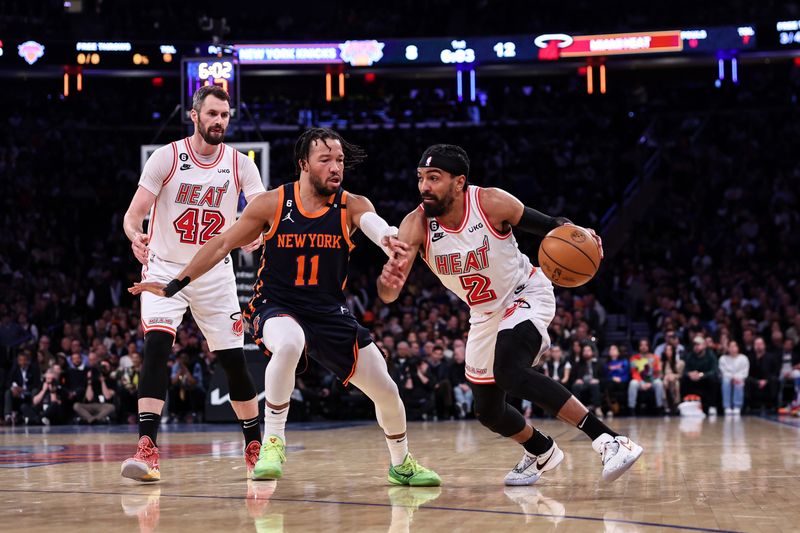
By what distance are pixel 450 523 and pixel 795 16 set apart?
71.3 ft

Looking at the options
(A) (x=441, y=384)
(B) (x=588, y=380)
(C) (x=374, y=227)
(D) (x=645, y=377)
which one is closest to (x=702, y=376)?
(D) (x=645, y=377)

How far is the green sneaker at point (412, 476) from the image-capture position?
5969 millimetres

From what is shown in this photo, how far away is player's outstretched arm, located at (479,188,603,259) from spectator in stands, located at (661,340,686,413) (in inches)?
427

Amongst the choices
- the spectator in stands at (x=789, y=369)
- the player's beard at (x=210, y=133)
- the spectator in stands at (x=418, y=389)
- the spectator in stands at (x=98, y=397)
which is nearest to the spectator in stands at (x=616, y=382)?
the spectator in stands at (x=789, y=369)

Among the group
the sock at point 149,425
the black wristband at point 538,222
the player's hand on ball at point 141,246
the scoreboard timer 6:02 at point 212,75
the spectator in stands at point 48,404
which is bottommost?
the spectator in stands at point 48,404

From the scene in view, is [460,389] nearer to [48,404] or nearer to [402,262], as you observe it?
[48,404]

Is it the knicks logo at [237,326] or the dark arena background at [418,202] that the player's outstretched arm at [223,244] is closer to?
the knicks logo at [237,326]

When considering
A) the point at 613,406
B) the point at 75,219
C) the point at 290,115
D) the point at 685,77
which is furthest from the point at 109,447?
the point at 685,77

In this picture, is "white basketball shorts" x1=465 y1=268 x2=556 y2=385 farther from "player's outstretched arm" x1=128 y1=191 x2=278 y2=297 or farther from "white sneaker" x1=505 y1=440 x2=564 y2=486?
"player's outstretched arm" x1=128 y1=191 x2=278 y2=297

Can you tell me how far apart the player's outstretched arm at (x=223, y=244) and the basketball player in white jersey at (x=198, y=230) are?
475 mm

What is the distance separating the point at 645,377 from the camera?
16.4 m

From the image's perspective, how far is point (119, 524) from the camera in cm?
451

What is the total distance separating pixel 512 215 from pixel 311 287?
Answer: 4.11 ft

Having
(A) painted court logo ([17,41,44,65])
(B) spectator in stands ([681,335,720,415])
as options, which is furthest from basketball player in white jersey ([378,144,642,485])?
(A) painted court logo ([17,41,44,65])
